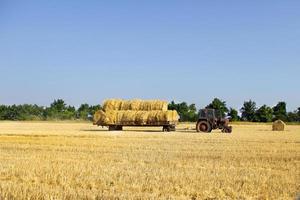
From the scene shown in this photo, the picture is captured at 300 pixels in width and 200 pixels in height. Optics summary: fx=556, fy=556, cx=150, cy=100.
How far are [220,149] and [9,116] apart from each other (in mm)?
63114

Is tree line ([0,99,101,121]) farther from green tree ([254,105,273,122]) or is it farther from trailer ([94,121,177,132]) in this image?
trailer ([94,121,177,132])

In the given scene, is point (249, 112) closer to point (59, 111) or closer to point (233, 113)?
point (233, 113)

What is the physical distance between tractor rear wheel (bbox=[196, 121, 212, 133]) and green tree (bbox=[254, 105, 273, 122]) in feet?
122

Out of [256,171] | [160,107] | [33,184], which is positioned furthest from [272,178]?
[160,107]

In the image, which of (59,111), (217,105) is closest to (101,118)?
(217,105)

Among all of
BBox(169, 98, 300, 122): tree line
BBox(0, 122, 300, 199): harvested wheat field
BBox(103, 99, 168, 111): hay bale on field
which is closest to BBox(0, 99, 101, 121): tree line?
BBox(169, 98, 300, 122): tree line

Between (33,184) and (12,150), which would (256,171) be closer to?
(33,184)

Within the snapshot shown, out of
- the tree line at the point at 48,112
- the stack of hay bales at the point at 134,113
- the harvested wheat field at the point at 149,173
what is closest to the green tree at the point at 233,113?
the tree line at the point at 48,112

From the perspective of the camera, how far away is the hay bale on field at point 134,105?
1408 inches

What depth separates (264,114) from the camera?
70062mm

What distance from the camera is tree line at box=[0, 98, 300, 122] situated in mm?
69750

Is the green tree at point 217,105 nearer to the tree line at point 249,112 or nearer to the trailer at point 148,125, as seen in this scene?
the tree line at point 249,112

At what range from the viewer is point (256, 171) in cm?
1211

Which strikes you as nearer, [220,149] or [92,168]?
[92,168]
